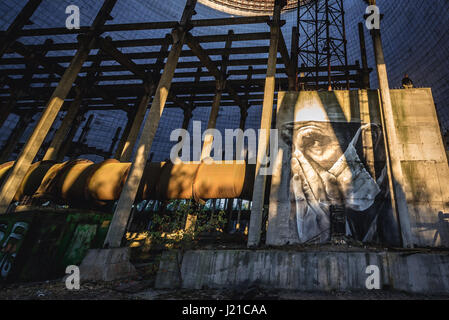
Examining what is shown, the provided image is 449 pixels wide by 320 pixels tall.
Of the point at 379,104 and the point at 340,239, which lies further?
the point at 379,104

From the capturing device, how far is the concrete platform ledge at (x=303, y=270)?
6.13 meters

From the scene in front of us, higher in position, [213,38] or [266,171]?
[213,38]

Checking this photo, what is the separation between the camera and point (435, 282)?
19.7 ft

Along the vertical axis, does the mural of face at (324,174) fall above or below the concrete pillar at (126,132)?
below

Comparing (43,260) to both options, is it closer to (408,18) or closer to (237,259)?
(237,259)

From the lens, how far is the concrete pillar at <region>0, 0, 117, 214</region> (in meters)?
11.3

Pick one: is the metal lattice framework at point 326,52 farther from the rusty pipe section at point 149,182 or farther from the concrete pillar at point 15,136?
the concrete pillar at point 15,136

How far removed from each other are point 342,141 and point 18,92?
3032 centimetres

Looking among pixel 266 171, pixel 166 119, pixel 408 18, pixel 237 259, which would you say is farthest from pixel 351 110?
pixel 166 119

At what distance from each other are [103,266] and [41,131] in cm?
900

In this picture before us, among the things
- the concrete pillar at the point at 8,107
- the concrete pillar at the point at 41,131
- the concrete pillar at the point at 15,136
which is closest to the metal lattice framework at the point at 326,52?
the concrete pillar at the point at 41,131

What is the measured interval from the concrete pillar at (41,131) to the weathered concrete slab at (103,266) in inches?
266

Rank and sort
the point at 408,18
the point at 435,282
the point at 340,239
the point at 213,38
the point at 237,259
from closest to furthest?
A: the point at 435,282 < the point at 237,259 < the point at 340,239 < the point at 213,38 < the point at 408,18

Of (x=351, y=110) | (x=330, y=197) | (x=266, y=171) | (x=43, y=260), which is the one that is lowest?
(x=43, y=260)
